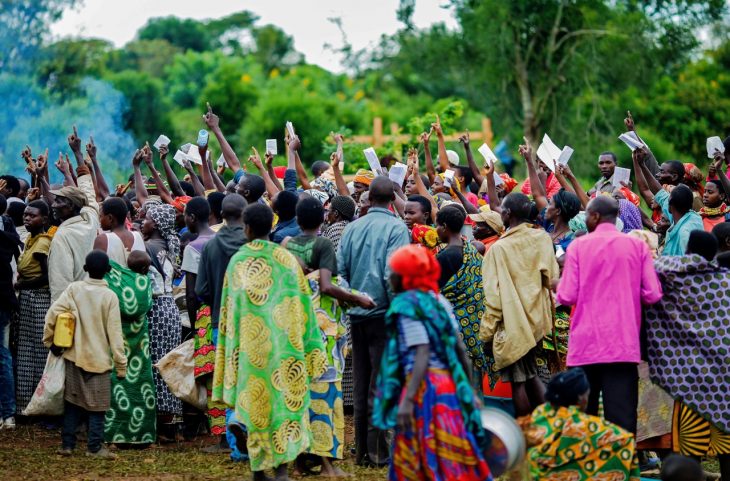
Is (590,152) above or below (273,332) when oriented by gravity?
above

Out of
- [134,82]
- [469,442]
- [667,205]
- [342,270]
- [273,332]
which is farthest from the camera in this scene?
[134,82]

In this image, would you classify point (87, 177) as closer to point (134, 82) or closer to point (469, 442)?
point (469, 442)

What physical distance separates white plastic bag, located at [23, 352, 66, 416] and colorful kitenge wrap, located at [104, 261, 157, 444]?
576 mm

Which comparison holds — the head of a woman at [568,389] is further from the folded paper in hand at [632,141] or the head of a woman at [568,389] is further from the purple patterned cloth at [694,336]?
the folded paper in hand at [632,141]

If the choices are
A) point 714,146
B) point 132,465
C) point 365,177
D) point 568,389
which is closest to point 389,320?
point 568,389

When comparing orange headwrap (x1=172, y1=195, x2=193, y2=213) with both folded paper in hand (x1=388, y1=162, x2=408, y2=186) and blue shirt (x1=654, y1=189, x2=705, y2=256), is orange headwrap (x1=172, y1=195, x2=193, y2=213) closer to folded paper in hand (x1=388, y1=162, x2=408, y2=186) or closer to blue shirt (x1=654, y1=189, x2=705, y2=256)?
folded paper in hand (x1=388, y1=162, x2=408, y2=186)

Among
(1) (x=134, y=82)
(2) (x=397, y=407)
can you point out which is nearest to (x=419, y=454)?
(2) (x=397, y=407)

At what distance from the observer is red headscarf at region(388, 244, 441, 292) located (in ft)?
22.5

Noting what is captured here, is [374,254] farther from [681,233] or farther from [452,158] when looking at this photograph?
[452,158]

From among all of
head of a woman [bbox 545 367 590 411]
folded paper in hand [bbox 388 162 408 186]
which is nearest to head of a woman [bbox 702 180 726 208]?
folded paper in hand [bbox 388 162 408 186]

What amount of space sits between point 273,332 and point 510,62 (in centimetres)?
2123

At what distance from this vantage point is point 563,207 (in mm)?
10242

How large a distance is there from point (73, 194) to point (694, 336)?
5.51 metres

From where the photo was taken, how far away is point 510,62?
1115 inches
